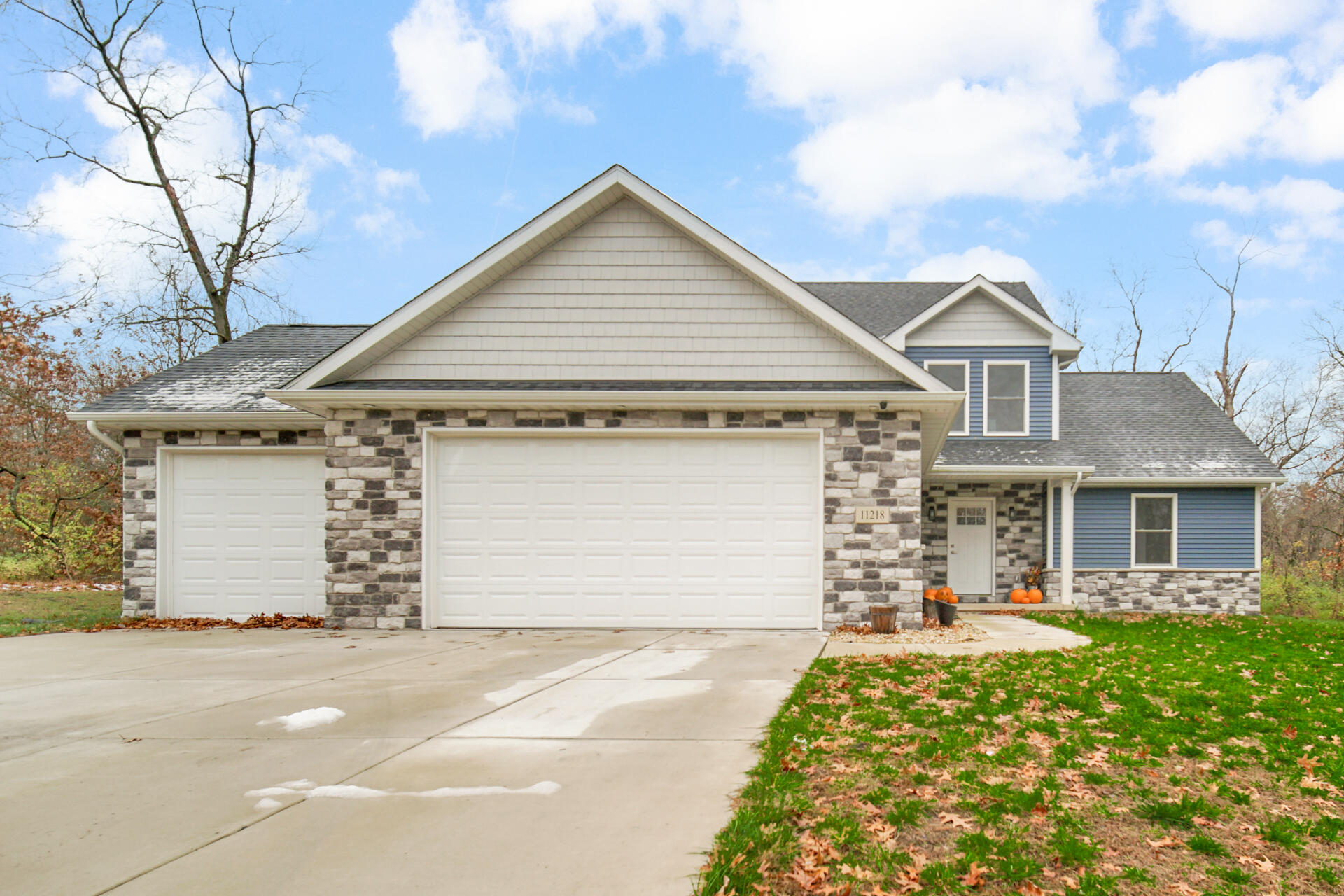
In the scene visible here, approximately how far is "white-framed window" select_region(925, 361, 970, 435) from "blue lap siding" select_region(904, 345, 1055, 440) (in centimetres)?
7

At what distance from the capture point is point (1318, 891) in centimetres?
316

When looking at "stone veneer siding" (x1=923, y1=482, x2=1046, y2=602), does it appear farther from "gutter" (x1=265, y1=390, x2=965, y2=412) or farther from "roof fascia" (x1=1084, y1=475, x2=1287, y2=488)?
"gutter" (x1=265, y1=390, x2=965, y2=412)

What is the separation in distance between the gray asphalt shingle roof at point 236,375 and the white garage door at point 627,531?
298cm

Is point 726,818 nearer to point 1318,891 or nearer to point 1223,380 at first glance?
point 1318,891

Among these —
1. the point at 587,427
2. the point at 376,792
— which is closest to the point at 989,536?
the point at 587,427

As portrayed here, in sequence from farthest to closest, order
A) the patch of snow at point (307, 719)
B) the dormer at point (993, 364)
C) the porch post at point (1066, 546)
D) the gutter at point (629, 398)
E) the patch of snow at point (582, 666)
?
the dormer at point (993, 364), the porch post at point (1066, 546), the gutter at point (629, 398), the patch of snow at point (582, 666), the patch of snow at point (307, 719)

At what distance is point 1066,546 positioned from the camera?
14930 mm

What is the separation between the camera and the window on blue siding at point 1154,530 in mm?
15344

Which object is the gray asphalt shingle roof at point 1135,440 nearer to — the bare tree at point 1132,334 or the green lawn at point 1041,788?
the green lawn at point 1041,788

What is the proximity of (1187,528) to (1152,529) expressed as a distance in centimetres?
61

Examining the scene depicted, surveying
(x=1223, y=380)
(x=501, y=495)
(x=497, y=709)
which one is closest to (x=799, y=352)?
(x=501, y=495)

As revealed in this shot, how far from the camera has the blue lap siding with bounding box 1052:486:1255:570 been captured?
15250 mm

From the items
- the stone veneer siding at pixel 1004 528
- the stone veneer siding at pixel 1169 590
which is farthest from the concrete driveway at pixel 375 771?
the stone veneer siding at pixel 1169 590

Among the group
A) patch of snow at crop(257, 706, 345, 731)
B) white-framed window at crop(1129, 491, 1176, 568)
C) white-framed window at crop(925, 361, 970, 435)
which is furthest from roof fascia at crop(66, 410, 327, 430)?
white-framed window at crop(1129, 491, 1176, 568)
